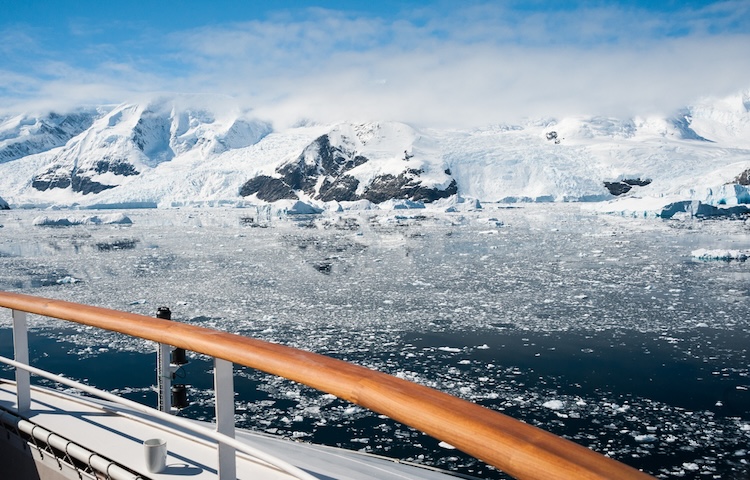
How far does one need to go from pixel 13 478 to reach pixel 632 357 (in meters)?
6.36

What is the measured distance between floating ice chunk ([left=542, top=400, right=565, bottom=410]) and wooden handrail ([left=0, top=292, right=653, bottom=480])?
4.52 m

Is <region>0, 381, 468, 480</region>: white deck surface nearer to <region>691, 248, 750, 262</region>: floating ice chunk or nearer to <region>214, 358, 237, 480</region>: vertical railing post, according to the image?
<region>214, 358, 237, 480</region>: vertical railing post

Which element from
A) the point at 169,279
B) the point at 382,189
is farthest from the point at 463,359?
the point at 382,189

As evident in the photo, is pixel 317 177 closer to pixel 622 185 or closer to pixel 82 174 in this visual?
pixel 622 185

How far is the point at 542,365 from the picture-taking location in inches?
250

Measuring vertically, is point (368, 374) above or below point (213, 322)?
above

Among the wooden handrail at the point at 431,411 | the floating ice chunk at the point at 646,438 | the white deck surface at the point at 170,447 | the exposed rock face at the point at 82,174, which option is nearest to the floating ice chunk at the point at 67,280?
the white deck surface at the point at 170,447

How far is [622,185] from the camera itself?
60312 mm

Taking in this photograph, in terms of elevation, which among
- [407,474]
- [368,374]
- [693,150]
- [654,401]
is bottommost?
[654,401]

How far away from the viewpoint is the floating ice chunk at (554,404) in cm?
517

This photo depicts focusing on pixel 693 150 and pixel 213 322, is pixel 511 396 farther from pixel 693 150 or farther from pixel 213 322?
pixel 693 150

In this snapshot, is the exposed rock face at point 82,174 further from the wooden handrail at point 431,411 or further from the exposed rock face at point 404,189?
the wooden handrail at point 431,411

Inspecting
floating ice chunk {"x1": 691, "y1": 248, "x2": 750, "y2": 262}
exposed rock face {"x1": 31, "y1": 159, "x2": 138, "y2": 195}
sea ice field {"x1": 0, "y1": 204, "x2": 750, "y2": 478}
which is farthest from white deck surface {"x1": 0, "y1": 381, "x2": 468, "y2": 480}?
exposed rock face {"x1": 31, "y1": 159, "x2": 138, "y2": 195}

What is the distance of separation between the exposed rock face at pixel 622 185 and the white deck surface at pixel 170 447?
62.2 m
